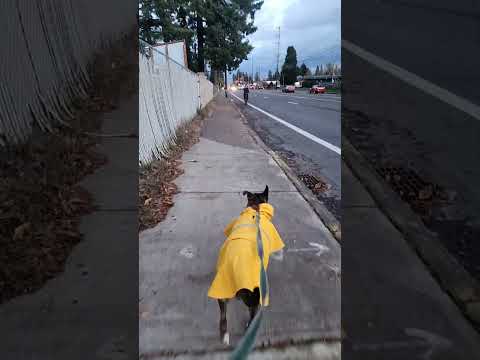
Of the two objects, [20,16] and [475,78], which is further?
[475,78]

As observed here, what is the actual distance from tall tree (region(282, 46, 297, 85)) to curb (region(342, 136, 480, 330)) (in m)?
79.8

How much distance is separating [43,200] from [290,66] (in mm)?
82360

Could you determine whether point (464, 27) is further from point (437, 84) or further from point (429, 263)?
point (429, 263)

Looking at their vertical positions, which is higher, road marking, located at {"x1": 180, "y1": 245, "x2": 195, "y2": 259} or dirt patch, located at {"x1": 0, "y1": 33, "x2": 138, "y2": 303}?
dirt patch, located at {"x1": 0, "y1": 33, "x2": 138, "y2": 303}

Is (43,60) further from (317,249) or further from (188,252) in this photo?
(317,249)

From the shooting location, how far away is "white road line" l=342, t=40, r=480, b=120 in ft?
23.1

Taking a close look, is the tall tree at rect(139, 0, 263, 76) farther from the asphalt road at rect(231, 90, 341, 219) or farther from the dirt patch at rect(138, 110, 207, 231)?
the dirt patch at rect(138, 110, 207, 231)

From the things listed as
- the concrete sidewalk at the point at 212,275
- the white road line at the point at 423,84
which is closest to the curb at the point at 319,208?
the concrete sidewalk at the point at 212,275

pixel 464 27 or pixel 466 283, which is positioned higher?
pixel 464 27

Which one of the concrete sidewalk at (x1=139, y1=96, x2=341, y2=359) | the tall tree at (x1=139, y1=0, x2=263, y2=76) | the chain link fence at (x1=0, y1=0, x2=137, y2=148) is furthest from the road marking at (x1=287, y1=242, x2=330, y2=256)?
the tall tree at (x1=139, y1=0, x2=263, y2=76)

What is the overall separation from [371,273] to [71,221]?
326 cm

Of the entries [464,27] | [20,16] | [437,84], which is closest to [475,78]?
[437,84]

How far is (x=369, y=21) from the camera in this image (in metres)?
19.1

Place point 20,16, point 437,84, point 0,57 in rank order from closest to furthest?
point 0,57
point 20,16
point 437,84
